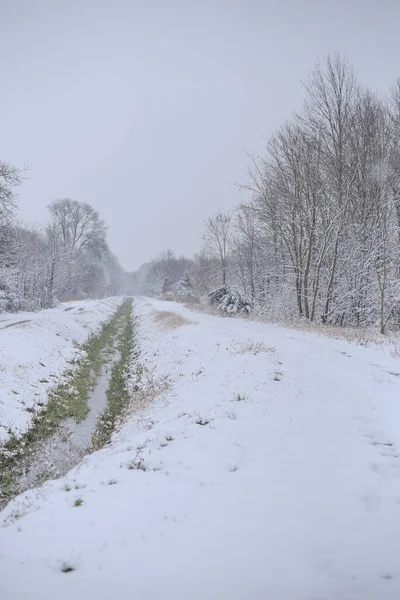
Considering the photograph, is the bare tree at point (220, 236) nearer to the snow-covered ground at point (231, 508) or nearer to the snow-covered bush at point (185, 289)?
the snow-covered bush at point (185, 289)

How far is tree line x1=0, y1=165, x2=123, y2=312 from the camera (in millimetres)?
24125

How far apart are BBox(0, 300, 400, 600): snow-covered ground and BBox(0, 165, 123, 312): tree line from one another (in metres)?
22.0

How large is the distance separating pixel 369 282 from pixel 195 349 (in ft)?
38.9

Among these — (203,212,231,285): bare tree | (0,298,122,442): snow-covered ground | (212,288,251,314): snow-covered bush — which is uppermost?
(203,212,231,285): bare tree

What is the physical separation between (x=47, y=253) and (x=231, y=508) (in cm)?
4341

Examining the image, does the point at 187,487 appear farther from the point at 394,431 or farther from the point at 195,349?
the point at 195,349

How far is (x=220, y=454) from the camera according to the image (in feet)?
17.4

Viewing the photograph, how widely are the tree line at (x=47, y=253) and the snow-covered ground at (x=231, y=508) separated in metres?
22.0

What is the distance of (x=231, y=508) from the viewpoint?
153 inches

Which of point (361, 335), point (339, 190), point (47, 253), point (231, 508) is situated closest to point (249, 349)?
point (361, 335)

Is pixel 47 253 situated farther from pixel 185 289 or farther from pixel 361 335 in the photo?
pixel 361 335

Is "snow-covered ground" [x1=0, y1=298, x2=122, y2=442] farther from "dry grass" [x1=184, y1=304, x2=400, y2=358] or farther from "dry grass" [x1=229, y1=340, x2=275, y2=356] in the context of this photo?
"dry grass" [x1=184, y1=304, x2=400, y2=358]

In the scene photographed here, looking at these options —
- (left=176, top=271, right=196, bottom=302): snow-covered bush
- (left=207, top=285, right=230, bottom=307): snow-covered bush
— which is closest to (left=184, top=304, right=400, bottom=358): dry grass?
(left=207, top=285, right=230, bottom=307): snow-covered bush

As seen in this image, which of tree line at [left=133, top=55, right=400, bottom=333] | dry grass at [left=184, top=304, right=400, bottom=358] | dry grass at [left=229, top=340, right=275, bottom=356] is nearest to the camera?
dry grass at [left=229, top=340, right=275, bottom=356]
